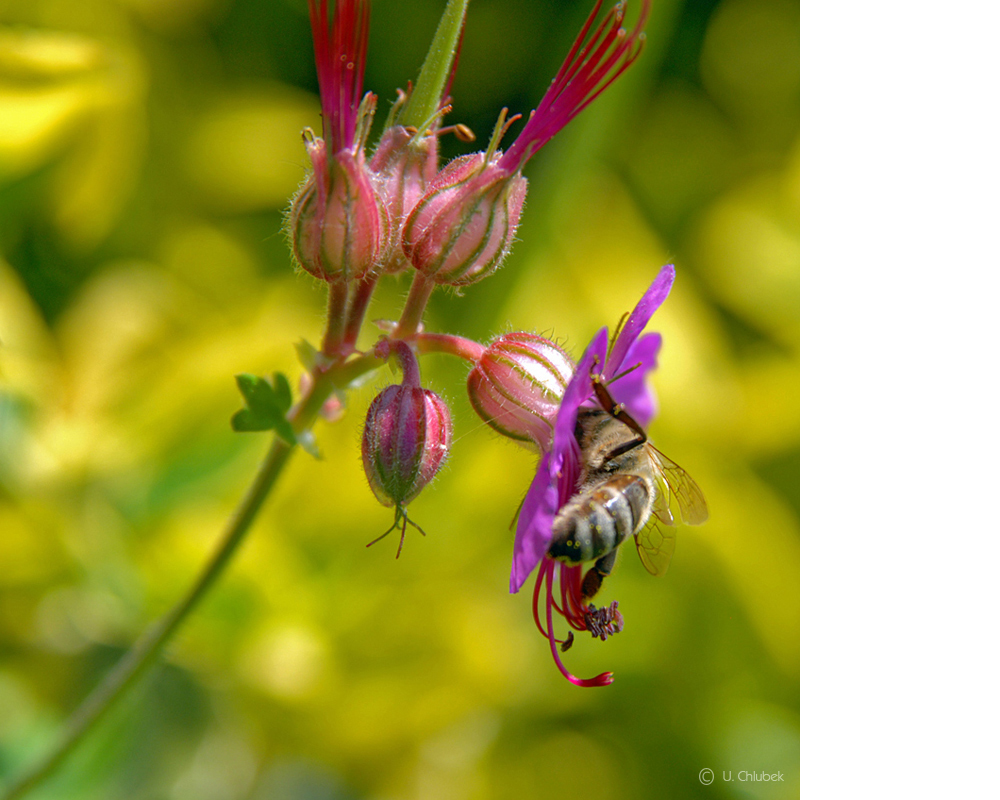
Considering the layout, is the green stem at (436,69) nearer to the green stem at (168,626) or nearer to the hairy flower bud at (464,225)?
the hairy flower bud at (464,225)

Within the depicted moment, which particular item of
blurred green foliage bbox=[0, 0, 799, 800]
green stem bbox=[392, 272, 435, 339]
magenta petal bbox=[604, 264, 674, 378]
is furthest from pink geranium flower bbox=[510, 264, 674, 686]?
blurred green foliage bbox=[0, 0, 799, 800]

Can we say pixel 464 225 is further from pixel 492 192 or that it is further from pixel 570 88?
pixel 570 88

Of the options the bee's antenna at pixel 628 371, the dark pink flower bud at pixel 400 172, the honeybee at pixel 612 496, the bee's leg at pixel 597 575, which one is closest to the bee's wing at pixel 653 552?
the honeybee at pixel 612 496

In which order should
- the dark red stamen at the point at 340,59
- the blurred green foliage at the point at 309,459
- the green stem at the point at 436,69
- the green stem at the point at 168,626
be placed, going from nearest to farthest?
the dark red stamen at the point at 340,59 < the green stem at the point at 436,69 < the green stem at the point at 168,626 < the blurred green foliage at the point at 309,459

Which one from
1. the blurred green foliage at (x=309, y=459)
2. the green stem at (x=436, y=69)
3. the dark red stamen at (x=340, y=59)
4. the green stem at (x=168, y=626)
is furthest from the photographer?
the blurred green foliage at (x=309, y=459)

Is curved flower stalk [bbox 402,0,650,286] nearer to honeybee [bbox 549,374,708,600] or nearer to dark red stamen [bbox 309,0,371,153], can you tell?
dark red stamen [bbox 309,0,371,153]
